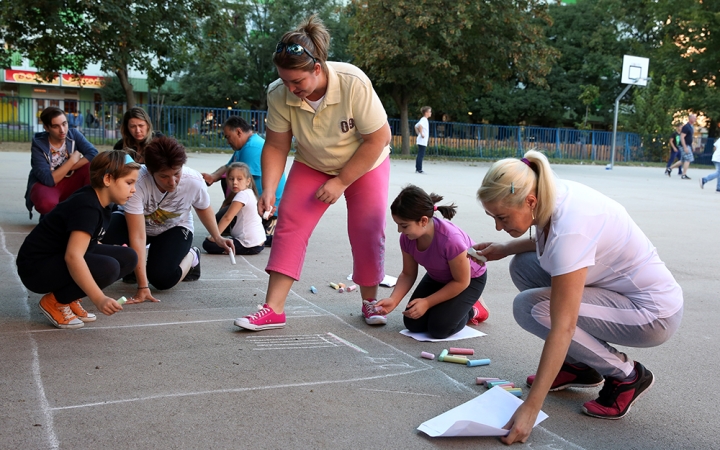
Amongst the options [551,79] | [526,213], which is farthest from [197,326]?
[551,79]

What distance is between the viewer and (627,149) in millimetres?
32188

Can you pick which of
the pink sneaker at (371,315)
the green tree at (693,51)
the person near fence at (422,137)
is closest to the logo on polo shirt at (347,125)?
the pink sneaker at (371,315)

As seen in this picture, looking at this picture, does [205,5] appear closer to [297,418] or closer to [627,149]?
[297,418]

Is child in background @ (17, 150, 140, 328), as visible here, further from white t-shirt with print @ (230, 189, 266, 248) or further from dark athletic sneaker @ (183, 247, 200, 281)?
white t-shirt with print @ (230, 189, 266, 248)

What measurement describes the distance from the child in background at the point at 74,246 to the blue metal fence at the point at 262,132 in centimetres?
1864

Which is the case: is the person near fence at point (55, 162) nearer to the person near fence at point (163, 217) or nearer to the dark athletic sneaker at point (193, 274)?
the person near fence at point (163, 217)

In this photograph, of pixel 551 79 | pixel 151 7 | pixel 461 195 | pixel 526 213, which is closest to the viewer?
pixel 526 213

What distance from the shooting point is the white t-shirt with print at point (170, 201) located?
4664 millimetres

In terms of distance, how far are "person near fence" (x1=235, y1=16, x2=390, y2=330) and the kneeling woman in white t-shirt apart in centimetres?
95

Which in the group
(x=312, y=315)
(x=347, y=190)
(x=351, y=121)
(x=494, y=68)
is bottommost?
(x=312, y=315)

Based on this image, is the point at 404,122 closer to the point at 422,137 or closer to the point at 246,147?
the point at 422,137

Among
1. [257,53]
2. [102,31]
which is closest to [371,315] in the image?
[102,31]

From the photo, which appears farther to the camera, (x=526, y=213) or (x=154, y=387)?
(x=154, y=387)

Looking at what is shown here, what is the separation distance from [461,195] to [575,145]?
21.2 m
